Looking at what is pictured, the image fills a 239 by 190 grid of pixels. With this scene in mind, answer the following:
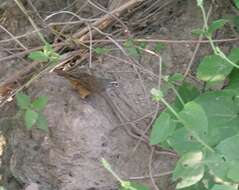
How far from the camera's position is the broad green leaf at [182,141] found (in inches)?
43.4

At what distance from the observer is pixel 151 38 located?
5.59ft

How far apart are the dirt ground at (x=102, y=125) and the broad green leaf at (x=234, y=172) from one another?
17.6 inches

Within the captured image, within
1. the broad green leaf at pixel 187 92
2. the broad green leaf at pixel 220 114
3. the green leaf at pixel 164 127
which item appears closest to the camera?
the green leaf at pixel 164 127

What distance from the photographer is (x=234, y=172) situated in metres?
1.02

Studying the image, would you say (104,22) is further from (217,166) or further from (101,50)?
(217,166)

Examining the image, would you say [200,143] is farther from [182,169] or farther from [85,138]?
[85,138]

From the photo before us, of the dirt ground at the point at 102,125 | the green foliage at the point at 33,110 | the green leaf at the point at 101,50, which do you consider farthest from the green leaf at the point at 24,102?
the green leaf at the point at 101,50

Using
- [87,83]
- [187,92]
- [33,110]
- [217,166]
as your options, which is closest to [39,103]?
[33,110]

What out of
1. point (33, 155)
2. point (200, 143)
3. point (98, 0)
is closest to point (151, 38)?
point (98, 0)

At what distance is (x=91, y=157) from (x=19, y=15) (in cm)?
60

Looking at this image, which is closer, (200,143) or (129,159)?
(200,143)

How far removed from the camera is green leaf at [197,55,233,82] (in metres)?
1.28

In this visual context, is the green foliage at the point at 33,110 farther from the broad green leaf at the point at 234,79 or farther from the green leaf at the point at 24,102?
the broad green leaf at the point at 234,79

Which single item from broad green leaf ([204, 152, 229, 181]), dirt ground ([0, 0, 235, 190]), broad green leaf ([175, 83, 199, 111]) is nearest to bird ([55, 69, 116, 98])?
dirt ground ([0, 0, 235, 190])
